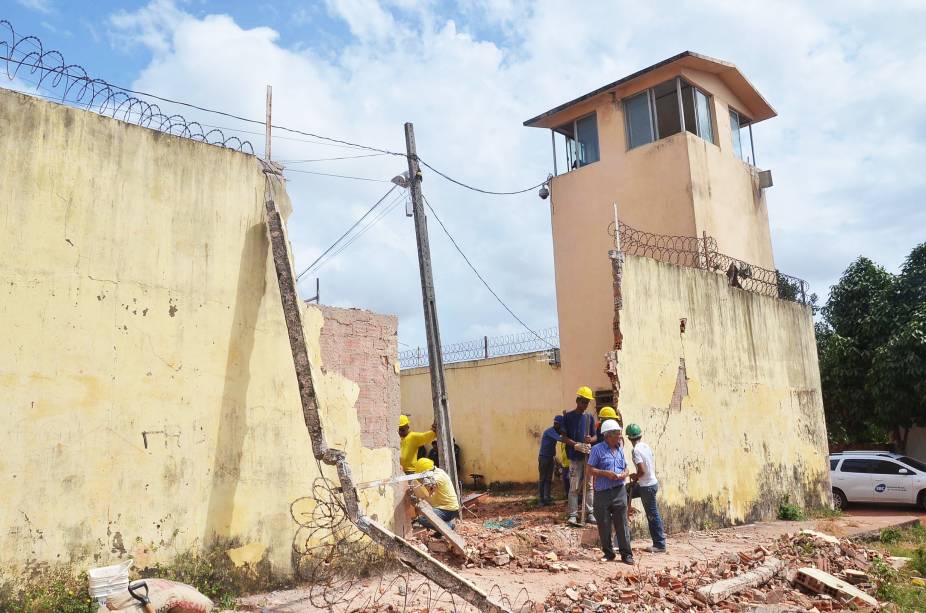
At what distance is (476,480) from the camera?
1703cm

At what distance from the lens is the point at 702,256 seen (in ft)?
44.2

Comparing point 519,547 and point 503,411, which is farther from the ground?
point 503,411

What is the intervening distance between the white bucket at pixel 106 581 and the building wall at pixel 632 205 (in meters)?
8.82

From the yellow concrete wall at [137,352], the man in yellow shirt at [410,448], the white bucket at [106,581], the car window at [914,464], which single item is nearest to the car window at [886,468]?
the car window at [914,464]

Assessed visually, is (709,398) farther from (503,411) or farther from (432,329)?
(503,411)

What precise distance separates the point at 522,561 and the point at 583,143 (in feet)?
34.8

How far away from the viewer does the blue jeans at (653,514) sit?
28.4 ft

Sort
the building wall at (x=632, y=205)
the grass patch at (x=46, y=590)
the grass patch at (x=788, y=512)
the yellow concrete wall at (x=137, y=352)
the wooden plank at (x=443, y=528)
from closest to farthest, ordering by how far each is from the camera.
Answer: the grass patch at (x=46, y=590)
the yellow concrete wall at (x=137, y=352)
the wooden plank at (x=443, y=528)
the grass patch at (x=788, y=512)
the building wall at (x=632, y=205)

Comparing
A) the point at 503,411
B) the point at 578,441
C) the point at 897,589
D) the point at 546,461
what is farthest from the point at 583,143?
the point at 897,589

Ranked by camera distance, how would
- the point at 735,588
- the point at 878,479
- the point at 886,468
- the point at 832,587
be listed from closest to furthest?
the point at 735,588, the point at 832,587, the point at 878,479, the point at 886,468

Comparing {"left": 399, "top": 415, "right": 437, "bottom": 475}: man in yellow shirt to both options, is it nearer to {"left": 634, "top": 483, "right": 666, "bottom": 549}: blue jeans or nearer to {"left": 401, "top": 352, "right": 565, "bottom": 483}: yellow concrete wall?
{"left": 634, "top": 483, "right": 666, "bottom": 549}: blue jeans

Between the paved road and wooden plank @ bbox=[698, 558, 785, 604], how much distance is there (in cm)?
829

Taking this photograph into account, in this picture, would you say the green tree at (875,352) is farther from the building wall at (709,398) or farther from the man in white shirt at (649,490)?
the man in white shirt at (649,490)

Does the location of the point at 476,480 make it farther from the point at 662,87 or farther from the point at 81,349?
the point at 81,349
